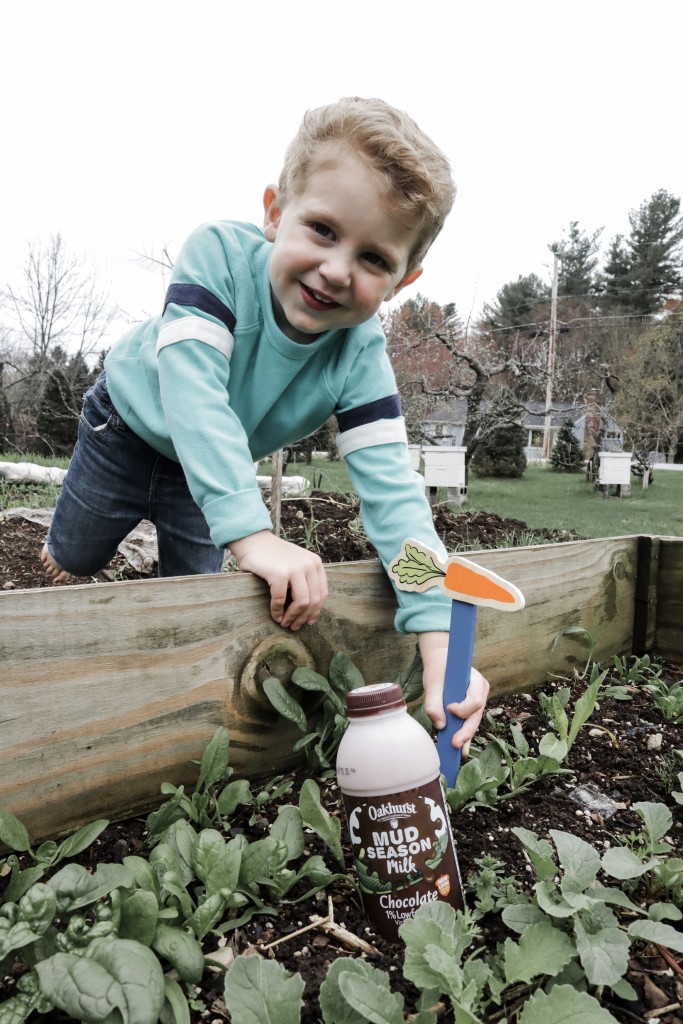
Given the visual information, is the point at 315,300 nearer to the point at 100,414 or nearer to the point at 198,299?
the point at 198,299

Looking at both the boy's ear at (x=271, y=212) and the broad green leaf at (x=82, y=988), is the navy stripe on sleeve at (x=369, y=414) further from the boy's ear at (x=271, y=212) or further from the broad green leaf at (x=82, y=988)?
the broad green leaf at (x=82, y=988)

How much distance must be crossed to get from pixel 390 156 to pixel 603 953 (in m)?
1.17

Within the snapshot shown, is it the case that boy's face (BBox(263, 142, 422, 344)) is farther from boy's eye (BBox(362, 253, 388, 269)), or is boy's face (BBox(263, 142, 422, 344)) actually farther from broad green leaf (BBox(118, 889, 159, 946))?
broad green leaf (BBox(118, 889, 159, 946))

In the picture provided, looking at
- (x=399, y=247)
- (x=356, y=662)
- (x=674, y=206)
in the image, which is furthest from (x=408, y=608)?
(x=674, y=206)

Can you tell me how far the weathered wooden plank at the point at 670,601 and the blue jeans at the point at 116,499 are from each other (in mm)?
1248

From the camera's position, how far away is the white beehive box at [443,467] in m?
5.86

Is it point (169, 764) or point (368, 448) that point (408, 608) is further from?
point (169, 764)

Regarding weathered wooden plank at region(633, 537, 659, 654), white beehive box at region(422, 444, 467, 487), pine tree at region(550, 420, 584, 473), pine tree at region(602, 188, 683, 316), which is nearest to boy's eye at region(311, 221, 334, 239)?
weathered wooden plank at region(633, 537, 659, 654)

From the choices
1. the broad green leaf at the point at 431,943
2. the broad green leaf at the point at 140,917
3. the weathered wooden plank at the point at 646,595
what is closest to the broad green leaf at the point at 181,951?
the broad green leaf at the point at 140,917

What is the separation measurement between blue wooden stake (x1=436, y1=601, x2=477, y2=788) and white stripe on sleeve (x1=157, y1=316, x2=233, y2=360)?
2.10ft

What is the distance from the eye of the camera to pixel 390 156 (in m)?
1.21

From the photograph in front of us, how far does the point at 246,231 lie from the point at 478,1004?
1.35 meters

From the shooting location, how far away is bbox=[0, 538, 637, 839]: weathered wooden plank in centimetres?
101

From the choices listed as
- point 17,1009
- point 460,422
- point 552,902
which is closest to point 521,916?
point 552,902
